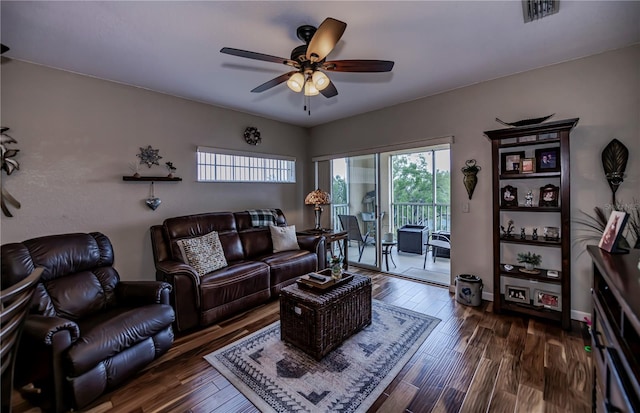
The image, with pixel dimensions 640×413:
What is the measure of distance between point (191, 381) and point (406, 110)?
407 cm

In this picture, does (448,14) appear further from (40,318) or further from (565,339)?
(40,318)

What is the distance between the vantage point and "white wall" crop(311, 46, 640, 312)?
259cm

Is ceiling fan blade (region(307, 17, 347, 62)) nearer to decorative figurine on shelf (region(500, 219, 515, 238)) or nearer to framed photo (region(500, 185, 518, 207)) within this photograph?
framed photo (region(500, 185, 518, 207))

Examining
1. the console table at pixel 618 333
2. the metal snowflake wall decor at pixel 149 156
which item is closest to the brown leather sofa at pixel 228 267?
the metal snowflake wall decor at pixel 149 156

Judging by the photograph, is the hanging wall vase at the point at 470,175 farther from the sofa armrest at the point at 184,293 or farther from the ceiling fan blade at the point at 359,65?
the sofa armrest at the point at 184,293

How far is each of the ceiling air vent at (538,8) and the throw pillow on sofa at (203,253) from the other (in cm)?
362

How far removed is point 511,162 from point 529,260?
1.09 meters

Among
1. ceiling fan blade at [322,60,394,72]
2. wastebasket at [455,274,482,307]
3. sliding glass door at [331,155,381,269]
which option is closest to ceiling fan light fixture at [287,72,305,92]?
ceiling fan blade at [322,60,394,72]

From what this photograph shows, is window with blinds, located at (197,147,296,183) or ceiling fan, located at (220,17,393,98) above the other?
ceiling fan, located at (220,17,393,98)

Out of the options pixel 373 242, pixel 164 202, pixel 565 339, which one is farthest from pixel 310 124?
pixel 565 339

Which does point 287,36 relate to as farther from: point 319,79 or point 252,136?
point 252,136

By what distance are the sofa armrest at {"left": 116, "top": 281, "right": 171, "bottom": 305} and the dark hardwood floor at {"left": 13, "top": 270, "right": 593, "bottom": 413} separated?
50cm

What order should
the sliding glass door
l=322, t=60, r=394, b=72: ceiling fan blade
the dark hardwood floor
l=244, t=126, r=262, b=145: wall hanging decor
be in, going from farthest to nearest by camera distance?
the sliding glass door, l=244, t=126, r=262, b=145: wall hanging decor, l=322, t=60, r=394, b=72: ceiling fan blade, the dark hardwood floor

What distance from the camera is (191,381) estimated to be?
2.05 m
